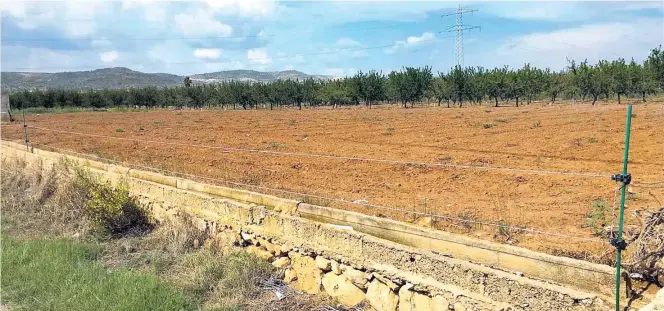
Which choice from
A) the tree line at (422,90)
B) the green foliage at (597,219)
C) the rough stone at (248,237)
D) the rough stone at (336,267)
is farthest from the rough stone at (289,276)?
the tree line at (422,90)

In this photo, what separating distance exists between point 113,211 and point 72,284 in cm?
230

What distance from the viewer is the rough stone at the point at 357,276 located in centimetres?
543

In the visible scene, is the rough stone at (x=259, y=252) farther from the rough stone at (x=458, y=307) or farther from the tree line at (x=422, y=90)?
the tree line at (x=422, y=90)

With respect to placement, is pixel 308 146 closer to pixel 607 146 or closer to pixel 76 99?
pixel 607 146

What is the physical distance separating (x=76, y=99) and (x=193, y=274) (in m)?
81.8

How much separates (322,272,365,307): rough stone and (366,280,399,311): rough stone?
0.54 feet

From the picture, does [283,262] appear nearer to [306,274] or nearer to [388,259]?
[306,274]

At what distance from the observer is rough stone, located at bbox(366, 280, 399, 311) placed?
5.11 m

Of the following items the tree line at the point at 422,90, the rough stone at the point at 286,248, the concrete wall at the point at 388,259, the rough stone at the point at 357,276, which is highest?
the tree line at the point at 422,90

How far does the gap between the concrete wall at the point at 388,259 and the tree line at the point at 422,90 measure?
148 feet

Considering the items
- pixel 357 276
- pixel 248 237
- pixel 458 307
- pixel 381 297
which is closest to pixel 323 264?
pixel 357 276

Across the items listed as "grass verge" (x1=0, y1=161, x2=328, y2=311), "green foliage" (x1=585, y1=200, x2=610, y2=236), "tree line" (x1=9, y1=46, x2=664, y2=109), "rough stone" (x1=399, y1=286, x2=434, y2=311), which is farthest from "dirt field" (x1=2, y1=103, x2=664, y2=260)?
"tree line" (x1=9, y1=46, x2=664, y2=109)

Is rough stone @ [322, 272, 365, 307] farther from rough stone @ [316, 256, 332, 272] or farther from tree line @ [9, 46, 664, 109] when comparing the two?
tree line @ [9, 46, 664, 109]

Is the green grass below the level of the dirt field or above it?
below
